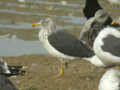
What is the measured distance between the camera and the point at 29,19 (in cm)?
1692

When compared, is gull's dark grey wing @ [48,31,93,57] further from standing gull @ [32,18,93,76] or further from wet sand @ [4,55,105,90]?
wet sand @ [4,55,105,90]

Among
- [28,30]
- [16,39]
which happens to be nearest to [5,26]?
[28,30]

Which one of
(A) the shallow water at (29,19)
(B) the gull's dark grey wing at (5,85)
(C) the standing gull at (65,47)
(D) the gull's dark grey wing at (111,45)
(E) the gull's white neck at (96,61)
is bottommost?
(A) the shallow water at (29,19)

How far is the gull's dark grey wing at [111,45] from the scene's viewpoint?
7.32 m

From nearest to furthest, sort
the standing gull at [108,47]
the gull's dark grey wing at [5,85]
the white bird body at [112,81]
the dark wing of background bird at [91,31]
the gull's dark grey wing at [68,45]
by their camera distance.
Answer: the gull's dark grey wing at [5,85], the white bird body at [112,81], the standing gull at [108,47], the gull's dark grey wing at [68,45], the dark wing of background bird at [91,31]

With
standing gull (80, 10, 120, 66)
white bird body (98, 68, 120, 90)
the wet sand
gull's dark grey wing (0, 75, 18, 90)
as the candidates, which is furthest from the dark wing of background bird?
gull's dark grey wing (0, 75, 18, 90)

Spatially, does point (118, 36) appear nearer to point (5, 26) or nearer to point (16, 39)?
point (16, 39)

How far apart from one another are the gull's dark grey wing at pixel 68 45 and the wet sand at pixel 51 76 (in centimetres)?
47

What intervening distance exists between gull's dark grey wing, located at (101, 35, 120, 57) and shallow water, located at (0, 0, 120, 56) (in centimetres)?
408

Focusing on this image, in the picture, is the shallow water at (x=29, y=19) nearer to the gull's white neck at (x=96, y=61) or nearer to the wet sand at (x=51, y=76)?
the wet sand at (x=51, y=76)

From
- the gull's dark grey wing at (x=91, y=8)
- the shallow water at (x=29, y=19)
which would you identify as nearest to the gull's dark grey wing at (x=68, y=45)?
the gull's dark grey wing at (x=91, y=8)

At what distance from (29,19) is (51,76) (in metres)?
9.04

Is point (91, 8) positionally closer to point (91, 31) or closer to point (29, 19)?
point (91, 31)

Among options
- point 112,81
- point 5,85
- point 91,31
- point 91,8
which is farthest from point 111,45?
point 91,8
